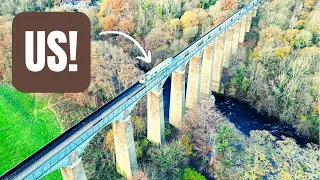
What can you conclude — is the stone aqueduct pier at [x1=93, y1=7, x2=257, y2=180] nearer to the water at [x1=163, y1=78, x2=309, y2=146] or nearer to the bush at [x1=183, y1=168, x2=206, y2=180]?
the water at [x1=163, y1=78, x2=309, y2=146]

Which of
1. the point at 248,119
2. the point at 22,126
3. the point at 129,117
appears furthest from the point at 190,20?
the point at 22,126

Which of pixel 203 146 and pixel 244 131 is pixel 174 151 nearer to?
pixel 203 146

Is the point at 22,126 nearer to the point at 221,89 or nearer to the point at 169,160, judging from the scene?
the point at 169,160

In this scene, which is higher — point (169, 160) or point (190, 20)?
point (190, 20)

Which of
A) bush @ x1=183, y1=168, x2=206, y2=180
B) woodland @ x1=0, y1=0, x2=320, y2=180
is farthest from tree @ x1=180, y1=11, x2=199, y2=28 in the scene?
bush @ x1=183, y1=168, x2=206, y2=180

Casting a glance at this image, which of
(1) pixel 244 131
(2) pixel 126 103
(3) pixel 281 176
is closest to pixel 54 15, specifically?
(2) pixel 126 103

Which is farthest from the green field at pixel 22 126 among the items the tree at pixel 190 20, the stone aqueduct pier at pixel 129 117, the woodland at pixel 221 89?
the tree at pixel 190 20
